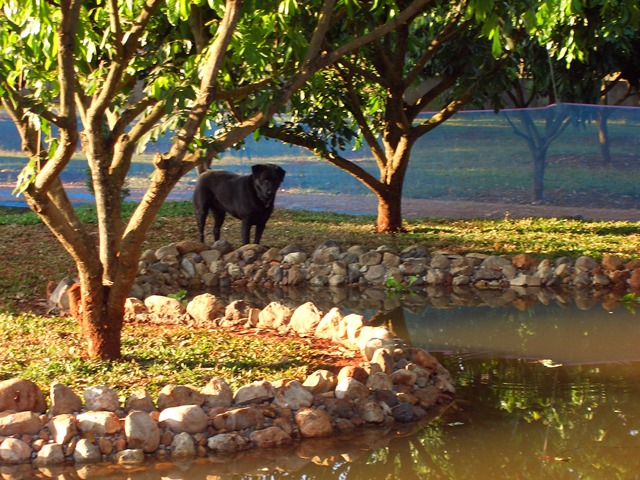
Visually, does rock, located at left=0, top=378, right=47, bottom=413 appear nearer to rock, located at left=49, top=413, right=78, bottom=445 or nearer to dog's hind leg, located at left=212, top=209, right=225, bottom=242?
rock, located at left=49, top=413, right=78, bottom=445

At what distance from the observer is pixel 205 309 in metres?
8.37

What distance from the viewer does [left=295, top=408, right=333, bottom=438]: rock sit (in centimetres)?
580

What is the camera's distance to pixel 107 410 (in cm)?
555

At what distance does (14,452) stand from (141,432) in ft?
2.34

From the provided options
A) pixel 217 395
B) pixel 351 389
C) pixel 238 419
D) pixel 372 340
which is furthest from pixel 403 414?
pixel 217 395

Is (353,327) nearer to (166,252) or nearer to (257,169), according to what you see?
(166,252)

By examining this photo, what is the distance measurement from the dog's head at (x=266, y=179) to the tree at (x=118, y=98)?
387 cm

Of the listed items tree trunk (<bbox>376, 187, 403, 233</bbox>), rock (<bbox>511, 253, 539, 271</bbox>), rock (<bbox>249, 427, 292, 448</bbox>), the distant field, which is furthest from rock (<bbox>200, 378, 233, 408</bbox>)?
the distant field

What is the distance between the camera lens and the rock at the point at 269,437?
18.5ft

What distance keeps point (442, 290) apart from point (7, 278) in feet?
16.0

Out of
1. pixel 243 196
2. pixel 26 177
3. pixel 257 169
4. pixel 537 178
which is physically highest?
pixel 26 177

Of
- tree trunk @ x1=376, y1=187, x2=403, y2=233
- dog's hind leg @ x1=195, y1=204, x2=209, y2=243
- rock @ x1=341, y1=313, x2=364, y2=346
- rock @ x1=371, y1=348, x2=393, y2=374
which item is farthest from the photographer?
tree trunk @ x1=376, y1=187, x2=403, y2=233

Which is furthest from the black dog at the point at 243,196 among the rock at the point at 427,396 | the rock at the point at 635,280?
the rock at the point at 427,396

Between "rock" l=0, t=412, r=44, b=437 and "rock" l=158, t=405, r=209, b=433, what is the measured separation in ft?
2.38
